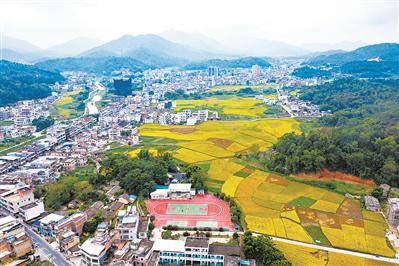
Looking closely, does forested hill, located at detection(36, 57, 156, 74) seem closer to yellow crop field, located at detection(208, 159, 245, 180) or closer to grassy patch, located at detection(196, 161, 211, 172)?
grassy patch, located at detection(196, 161, 211, 172)

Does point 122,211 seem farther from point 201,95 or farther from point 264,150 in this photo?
point 201,95

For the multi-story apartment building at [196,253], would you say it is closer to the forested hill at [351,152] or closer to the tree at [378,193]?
the tree at [378,193]

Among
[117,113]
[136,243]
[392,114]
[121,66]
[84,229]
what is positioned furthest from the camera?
[121,66]

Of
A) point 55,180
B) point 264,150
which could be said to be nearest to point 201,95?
point 264,150

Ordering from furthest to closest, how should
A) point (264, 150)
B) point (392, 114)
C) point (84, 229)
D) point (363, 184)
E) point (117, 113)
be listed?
point (117, 113) < point (392, 114) < point (264, 150) < point (363, 184) < point (84, 229)

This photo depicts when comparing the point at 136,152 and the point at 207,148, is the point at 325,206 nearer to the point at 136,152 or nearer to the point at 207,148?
the point at 207,148

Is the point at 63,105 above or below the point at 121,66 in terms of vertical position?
below

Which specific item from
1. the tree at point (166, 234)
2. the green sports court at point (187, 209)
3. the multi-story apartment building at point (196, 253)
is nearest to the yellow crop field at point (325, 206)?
the green sports court at point (187, 209)

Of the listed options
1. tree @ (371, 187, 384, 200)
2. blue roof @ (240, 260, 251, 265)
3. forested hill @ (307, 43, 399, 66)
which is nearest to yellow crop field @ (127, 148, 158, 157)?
blue roof @ (240, 260, 251, 265)
